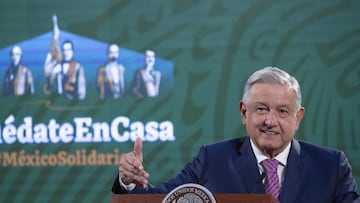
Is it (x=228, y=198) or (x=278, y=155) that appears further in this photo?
(x=278, y=155)

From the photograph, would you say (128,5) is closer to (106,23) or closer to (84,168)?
(106,23)

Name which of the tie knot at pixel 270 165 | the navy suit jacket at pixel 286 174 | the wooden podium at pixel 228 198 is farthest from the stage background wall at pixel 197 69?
the wooden podium at pixel 228 198

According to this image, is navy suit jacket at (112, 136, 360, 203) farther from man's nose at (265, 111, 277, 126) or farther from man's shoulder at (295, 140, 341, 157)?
man's nose at (265, 111, 277, 126)

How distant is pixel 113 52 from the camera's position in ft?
16.6

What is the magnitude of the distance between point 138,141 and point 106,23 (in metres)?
2.62

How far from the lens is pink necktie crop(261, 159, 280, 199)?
2.58 m

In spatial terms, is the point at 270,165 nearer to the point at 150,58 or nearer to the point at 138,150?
the point at 138,150

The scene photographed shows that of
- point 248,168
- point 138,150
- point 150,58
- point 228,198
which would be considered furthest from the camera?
point 150,58

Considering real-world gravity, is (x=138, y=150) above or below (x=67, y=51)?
below

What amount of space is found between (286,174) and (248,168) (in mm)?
127

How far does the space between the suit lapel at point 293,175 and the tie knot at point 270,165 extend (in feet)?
0.14

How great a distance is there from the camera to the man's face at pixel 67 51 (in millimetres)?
5059

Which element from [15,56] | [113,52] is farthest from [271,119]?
[15,56]

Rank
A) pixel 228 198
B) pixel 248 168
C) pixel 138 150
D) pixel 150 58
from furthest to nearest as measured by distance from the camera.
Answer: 1. pixel 150 58
2. pixel 248 168
3. pixel 138 150
4. pixel 228 198
